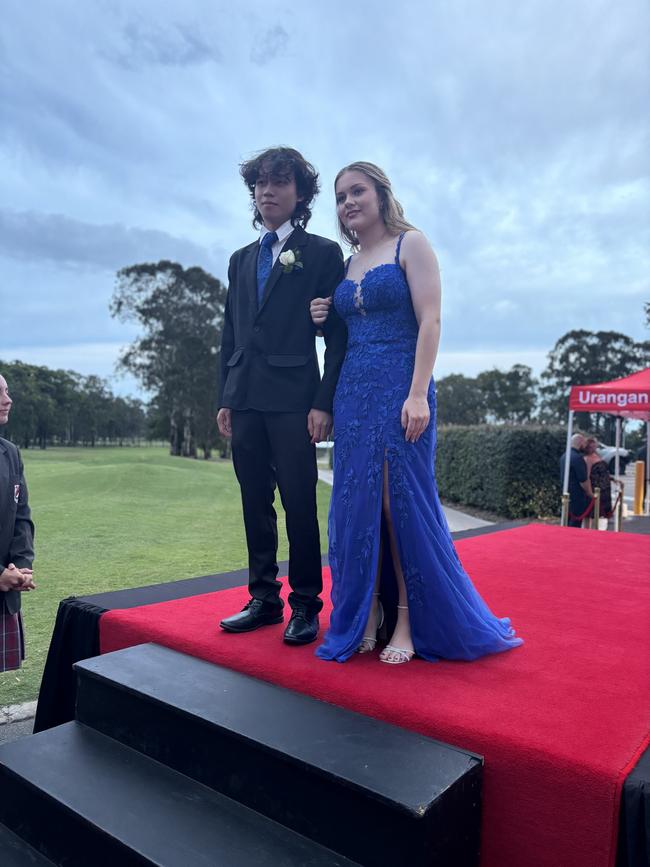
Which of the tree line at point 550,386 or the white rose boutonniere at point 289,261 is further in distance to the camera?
the tree line at point 550,386

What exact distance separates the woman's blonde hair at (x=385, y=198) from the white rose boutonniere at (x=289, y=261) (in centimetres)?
32

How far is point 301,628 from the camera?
240 centimetres

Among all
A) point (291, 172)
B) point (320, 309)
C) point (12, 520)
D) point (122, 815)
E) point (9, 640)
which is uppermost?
point (291, 172)

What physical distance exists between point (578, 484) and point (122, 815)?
7.69m

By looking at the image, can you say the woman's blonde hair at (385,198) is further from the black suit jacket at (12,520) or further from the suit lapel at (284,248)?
the black suit jacket at (12,520)

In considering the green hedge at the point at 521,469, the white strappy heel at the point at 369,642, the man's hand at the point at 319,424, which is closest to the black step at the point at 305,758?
the white strappy heel at the point at 369,642

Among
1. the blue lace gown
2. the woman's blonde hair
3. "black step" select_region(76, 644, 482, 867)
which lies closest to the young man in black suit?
the blue lace gown

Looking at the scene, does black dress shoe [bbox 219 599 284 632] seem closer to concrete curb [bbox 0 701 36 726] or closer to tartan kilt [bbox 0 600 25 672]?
tartan kilt [bbox 0 600 25 672]

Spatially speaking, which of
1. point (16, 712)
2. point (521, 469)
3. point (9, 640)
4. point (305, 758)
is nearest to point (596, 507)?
point (521, 469)

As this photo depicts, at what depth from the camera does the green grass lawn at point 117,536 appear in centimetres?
520

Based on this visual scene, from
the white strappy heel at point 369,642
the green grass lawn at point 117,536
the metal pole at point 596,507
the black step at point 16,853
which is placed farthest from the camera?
the metal pole at point 596,507

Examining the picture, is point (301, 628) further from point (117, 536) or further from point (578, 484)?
point (117, 536)

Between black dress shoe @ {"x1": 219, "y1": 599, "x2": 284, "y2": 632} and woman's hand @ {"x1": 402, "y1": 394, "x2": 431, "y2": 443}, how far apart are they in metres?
0.95

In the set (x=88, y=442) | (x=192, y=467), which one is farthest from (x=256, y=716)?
(x=88, y=442)
